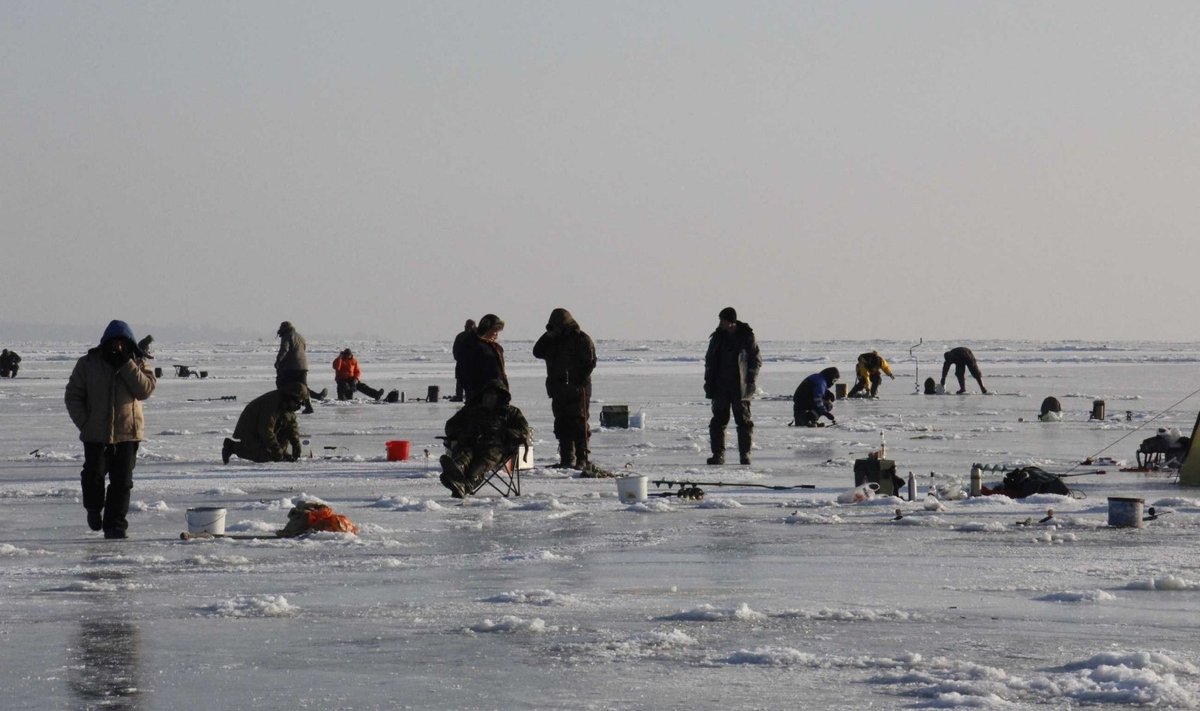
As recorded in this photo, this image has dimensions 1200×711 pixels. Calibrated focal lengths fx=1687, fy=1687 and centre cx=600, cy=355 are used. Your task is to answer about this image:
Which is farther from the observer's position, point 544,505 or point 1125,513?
point 544,505

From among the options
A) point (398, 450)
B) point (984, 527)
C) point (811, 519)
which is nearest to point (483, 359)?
point (398, 450)

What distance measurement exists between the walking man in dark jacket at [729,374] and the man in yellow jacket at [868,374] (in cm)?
1606

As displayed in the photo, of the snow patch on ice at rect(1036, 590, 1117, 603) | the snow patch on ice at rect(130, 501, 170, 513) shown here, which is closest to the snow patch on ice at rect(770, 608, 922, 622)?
the snow patch on ice at rect(1036, 590, 1117, 603)

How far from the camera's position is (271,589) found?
10008 millimetres

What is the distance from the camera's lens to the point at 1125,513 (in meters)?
13.0

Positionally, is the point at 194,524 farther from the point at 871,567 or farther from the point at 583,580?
the point at 871,567

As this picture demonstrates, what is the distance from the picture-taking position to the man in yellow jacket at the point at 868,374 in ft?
118

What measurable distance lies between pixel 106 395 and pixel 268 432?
760 cm

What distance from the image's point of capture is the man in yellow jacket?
36.1 metres

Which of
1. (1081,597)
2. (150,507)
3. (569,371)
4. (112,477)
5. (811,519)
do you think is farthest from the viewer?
(569,371)

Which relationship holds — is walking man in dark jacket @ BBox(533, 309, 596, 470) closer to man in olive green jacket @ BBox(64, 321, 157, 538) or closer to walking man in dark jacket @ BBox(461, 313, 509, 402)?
walking man in dark jacket @ BBox(461, 313, 509, 402)

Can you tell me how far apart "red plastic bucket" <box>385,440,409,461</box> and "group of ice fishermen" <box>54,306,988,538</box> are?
1.05 metres

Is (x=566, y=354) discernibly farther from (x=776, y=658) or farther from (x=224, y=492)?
(x=776, y=658)

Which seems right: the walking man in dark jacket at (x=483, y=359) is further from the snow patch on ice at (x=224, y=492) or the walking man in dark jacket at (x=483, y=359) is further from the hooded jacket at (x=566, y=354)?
the snow patch on ice at (x=224, y=492)
